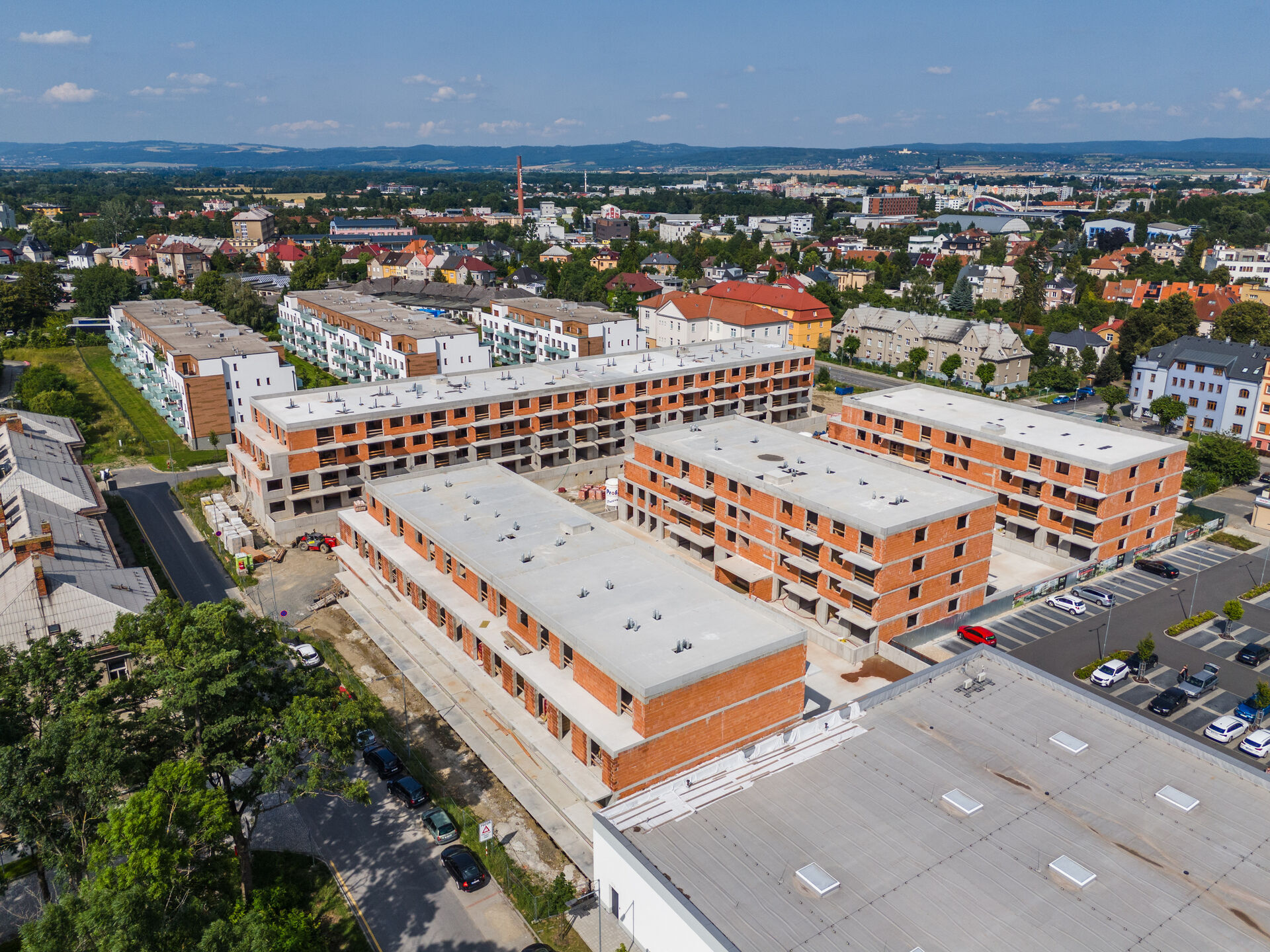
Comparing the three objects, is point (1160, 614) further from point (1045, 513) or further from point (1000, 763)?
point (1000, 763)

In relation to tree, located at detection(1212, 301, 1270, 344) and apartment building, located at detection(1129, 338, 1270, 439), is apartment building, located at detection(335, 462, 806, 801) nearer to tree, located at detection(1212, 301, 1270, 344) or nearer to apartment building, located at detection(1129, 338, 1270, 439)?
apartment building, located at detection(1129, 338, 1270, 439)

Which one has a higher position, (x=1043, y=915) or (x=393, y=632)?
(x=1043, y=915)

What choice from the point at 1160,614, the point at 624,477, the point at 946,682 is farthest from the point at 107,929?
the point at 1160,614

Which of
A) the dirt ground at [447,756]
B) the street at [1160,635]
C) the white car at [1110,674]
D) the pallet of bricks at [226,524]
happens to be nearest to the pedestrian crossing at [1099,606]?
the street at [1160,635]

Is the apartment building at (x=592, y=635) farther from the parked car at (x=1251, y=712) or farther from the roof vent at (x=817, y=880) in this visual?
the parked car at (x=1251, y=712)

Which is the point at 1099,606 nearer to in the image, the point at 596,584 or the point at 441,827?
the point at 596,584
